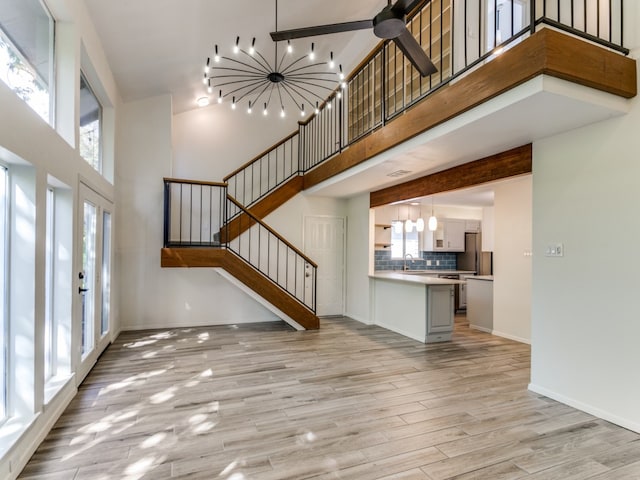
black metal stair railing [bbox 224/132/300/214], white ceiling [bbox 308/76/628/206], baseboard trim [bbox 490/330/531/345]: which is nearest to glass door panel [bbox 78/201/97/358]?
black metal stair railing [bbox 224/132/300/214]

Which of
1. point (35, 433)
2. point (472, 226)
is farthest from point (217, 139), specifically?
point (472, 226)

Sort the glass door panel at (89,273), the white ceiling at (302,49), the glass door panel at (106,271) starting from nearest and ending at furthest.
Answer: the white ceiling at (302,49) → the glass door panel at (89,273) → the glass door panel at (106,271)

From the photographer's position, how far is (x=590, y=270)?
2924 mm

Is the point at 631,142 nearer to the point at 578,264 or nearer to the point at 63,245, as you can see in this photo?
the point at 578,264

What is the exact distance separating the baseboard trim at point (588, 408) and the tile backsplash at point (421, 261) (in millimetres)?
4728

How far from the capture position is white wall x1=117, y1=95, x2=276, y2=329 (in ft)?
18.5

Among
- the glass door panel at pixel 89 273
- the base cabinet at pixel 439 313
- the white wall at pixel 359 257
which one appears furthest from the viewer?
the white wall at pixel 359 257

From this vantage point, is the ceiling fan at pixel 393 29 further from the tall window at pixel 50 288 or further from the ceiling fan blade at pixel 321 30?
the tall window at pixel 50 288

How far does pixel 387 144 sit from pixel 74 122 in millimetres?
3066

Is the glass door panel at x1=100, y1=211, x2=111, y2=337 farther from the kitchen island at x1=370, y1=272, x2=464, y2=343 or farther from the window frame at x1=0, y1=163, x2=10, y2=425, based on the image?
the kitchen island at x1=370, y1=272, x2=464, y2=343

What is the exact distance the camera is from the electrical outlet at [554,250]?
3.15 metres

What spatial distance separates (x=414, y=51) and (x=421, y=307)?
351 centimetres

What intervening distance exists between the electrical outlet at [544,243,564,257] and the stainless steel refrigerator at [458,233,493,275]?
5.07 metres

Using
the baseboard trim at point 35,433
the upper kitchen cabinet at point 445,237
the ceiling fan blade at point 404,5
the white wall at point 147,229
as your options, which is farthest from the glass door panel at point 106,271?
the upper kitchen cabinet at point 445,237
